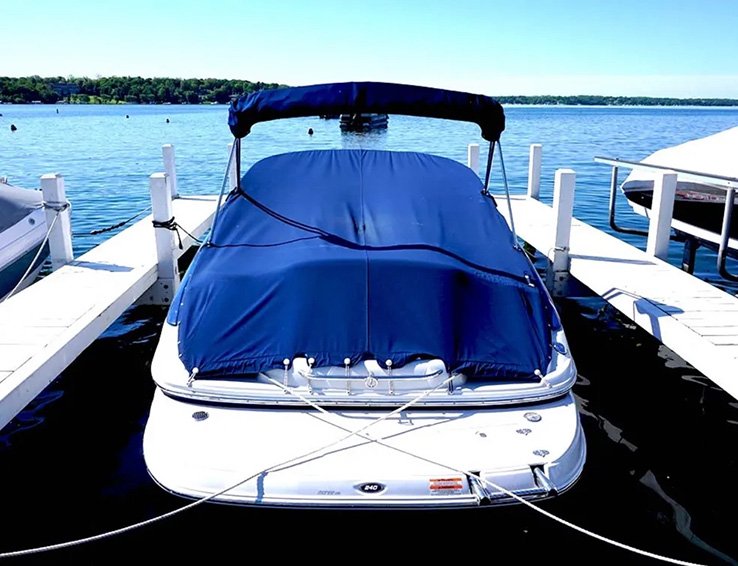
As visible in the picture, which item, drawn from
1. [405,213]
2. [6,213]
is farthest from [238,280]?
[6,213]

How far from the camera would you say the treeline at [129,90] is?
13538cm

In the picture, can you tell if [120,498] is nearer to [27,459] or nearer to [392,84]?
[27,459]

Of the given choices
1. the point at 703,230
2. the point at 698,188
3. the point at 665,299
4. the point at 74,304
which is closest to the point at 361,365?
the point at 74,304

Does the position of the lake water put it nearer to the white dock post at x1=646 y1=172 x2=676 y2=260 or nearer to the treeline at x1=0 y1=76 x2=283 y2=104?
the white dock post at x1=646 y1=172 x2=676 y2=260

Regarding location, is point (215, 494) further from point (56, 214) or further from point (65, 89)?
point (65, 89)

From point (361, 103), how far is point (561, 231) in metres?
3.66

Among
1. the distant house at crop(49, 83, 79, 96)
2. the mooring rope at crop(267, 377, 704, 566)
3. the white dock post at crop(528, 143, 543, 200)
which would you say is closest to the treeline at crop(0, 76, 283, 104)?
the distant house at crop(49, 83, 79, 96)

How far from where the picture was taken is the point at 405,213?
4762 millimetres

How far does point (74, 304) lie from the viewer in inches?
229

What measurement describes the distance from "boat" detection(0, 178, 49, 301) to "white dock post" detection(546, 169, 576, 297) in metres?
6.41

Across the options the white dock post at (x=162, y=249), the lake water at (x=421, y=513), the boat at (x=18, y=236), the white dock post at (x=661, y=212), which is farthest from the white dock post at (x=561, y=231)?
the boat at (x=18, y=236)

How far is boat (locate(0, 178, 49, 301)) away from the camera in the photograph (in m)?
8.03

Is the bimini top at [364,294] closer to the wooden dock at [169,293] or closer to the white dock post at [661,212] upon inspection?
the wooden dock at [169,293]

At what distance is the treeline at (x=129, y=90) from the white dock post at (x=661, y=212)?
435 ft
